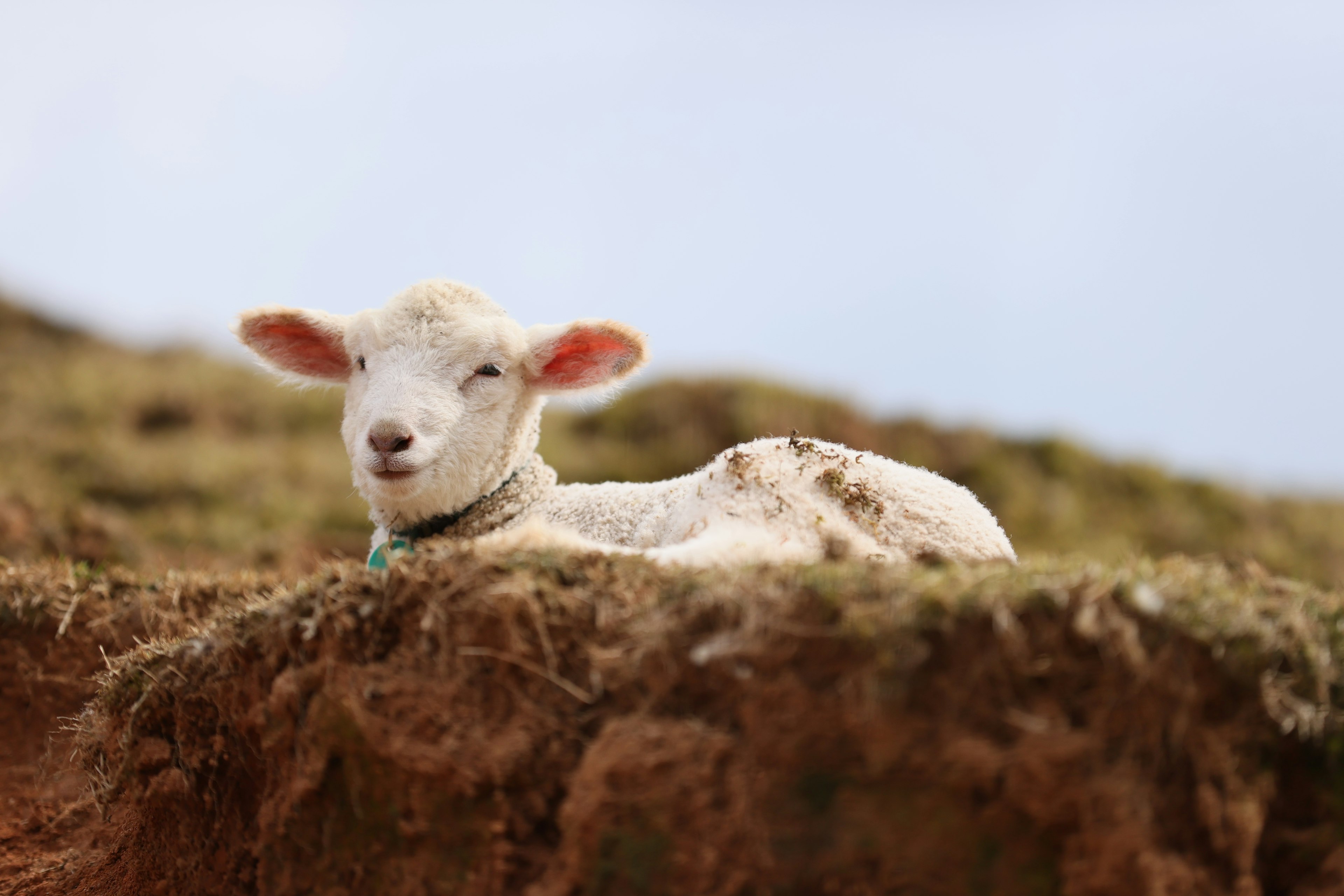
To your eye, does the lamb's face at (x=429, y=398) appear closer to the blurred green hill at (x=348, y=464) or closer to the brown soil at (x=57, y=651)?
the brown soil at (x=57, y=651)

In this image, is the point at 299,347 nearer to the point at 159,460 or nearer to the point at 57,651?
the point at 57,651

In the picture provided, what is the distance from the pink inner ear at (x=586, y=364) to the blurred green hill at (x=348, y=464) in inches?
301

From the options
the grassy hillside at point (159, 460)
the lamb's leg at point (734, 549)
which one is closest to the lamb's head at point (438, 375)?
the lamb's leg at point (734, 549)

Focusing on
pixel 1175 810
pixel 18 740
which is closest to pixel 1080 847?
pixel 1175 810

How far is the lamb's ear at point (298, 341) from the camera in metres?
5.32

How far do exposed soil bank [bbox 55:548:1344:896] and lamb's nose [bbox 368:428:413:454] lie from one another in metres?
1.11

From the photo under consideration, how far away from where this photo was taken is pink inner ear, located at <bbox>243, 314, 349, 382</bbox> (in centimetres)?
538

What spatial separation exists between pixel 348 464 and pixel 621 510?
46.9ft

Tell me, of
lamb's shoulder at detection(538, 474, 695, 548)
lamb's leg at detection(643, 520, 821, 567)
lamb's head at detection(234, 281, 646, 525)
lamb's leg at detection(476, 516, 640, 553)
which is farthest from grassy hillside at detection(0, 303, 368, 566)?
lamb's leg at detection(643, 520, 821, 567)

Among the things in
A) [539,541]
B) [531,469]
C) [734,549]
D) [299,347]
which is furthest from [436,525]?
[734,549]

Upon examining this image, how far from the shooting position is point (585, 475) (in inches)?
622

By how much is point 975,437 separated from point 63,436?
15504 millimetres

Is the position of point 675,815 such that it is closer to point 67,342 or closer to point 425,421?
point 425,421

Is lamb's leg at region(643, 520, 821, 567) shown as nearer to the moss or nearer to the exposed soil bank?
the exposed soil bank
